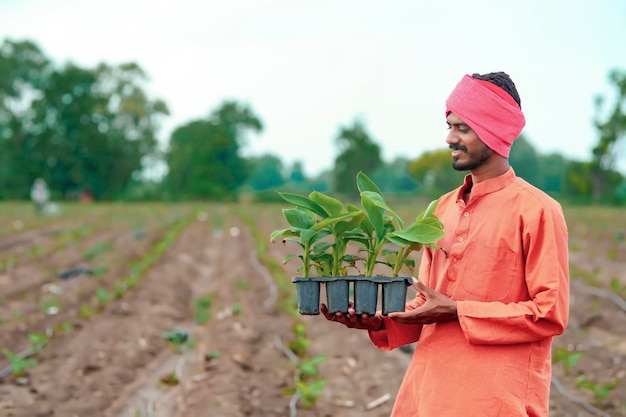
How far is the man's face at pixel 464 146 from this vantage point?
212 cm

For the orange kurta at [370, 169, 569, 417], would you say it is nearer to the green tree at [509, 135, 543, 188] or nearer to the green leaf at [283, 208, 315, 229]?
the green leaf at [283, 208, 315, 229]

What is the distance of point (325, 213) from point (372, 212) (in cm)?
Answer: 18

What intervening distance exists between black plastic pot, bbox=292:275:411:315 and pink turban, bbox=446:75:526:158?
47cm

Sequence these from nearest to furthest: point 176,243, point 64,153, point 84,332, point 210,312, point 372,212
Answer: point 372,212
point 84,332
point 210,312
point 176,243
point 64,153

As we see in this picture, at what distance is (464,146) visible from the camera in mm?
2131

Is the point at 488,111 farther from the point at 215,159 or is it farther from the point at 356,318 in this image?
the point at 215,159

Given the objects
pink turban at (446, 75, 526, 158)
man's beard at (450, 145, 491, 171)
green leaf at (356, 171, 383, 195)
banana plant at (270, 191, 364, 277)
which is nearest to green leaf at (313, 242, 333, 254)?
banana plant at (270, 191, 364, 277)

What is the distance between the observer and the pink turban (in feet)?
6.80

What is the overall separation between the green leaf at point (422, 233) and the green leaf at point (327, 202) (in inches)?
9.4

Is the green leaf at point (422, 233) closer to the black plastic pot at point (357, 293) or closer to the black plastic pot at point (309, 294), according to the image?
the black plastic pot at point (357, 293)

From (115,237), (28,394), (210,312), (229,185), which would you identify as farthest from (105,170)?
(28,394)

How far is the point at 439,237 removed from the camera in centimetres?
211

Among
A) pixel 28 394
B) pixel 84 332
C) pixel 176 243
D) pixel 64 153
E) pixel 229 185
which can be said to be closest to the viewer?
pixel 28 394

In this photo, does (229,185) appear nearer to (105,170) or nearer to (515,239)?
(105,170)
